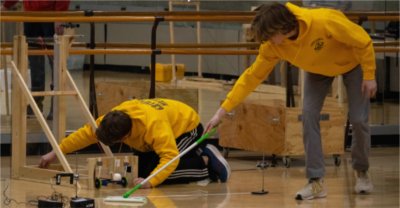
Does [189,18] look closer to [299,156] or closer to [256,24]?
[299,156]

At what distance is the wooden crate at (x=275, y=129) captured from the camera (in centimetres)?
800

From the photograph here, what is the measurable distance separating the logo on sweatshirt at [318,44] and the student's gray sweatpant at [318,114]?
0.33 metres

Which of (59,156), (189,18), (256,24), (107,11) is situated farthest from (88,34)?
(256,24)

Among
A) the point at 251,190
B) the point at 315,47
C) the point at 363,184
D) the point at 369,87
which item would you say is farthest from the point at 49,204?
the point at 363,184

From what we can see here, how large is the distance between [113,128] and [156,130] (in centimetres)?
29

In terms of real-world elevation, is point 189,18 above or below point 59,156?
above

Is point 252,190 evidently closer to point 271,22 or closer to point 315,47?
point 315,47

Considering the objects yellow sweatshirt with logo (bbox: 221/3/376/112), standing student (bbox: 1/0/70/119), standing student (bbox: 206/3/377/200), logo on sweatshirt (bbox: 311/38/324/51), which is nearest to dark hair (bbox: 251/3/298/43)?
standing student (bbox: 206/3/377/200)

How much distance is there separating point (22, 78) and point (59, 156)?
0.68m

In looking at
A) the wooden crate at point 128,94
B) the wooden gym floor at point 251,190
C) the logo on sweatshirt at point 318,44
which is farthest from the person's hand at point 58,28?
the logo on sweatshirt at point 318,44

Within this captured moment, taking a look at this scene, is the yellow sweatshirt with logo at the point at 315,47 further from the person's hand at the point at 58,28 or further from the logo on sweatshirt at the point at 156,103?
the person's hand at the point at 58,28

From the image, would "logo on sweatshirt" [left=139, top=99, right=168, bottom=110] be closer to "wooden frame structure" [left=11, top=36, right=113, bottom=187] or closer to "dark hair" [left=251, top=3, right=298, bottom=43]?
"wooden frame structure" [left=11, top=36, right=113, bottom=187]

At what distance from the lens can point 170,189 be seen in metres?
6.88

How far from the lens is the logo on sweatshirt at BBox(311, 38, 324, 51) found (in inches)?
249
